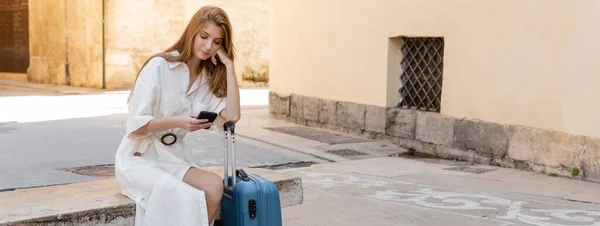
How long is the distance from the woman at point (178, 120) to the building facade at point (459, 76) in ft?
14.6

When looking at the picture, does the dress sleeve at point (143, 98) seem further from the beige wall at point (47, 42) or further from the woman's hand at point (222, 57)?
the beige wall at point (47, 42)

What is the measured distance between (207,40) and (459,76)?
213 inches

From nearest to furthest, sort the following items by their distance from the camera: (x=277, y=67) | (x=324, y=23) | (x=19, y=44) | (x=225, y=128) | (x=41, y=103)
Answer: (x=225, y=128), (x=324, y=23), (x=277, y=67), (x=41, y=103), (x=19, y=44)

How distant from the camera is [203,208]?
364 centimetres

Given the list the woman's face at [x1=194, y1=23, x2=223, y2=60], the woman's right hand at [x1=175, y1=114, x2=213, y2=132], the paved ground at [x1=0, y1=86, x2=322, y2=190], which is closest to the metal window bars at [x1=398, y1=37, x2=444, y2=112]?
the paved ground at [x1=0, y1=86, x2=322, y2=190]

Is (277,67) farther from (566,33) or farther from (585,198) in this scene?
(585,198)

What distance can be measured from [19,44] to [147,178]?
62.5ft

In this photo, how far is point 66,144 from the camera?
8945mm

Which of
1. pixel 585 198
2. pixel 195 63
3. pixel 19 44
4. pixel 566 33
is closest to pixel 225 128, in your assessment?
pixel 195 63

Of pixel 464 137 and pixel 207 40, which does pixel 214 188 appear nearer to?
pixel 207 40

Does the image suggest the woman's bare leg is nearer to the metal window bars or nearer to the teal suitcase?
the teal suitcase

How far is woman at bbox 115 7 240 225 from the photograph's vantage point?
12.0 ft

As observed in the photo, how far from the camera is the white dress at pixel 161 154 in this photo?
3.65m

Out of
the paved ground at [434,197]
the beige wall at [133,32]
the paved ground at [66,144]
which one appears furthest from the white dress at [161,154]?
the beige wall at [133,32]
